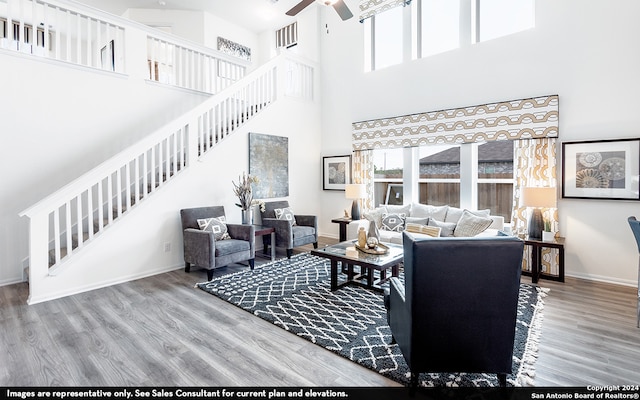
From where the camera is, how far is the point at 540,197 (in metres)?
4.03

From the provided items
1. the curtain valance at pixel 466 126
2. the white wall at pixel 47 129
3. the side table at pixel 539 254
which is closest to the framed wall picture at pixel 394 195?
the curtain valance at pixel 466 126

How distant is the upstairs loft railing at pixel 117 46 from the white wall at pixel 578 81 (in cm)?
406

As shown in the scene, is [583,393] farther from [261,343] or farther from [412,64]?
[412,64]

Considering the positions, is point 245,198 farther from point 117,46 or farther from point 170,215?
point 117,46

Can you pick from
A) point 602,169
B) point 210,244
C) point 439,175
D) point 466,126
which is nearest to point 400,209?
point 439,175

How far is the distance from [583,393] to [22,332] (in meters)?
4.31

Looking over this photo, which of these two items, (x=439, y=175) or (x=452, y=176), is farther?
(x=439, y=175)

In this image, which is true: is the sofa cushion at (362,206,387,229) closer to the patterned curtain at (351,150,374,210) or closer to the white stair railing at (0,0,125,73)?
the patterned curtain at (351,150,374,210)

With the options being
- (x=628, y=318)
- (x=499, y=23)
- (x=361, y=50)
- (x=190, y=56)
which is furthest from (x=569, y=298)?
(x=190, y=56)

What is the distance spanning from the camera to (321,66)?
7211mm

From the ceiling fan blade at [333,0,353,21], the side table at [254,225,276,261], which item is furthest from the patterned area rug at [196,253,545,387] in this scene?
the ceiling fan blade at [333,0,353,21]

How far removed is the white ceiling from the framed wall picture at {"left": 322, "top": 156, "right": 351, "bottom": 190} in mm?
3558

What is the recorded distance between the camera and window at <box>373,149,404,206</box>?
618 cm

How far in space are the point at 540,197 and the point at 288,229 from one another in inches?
141
